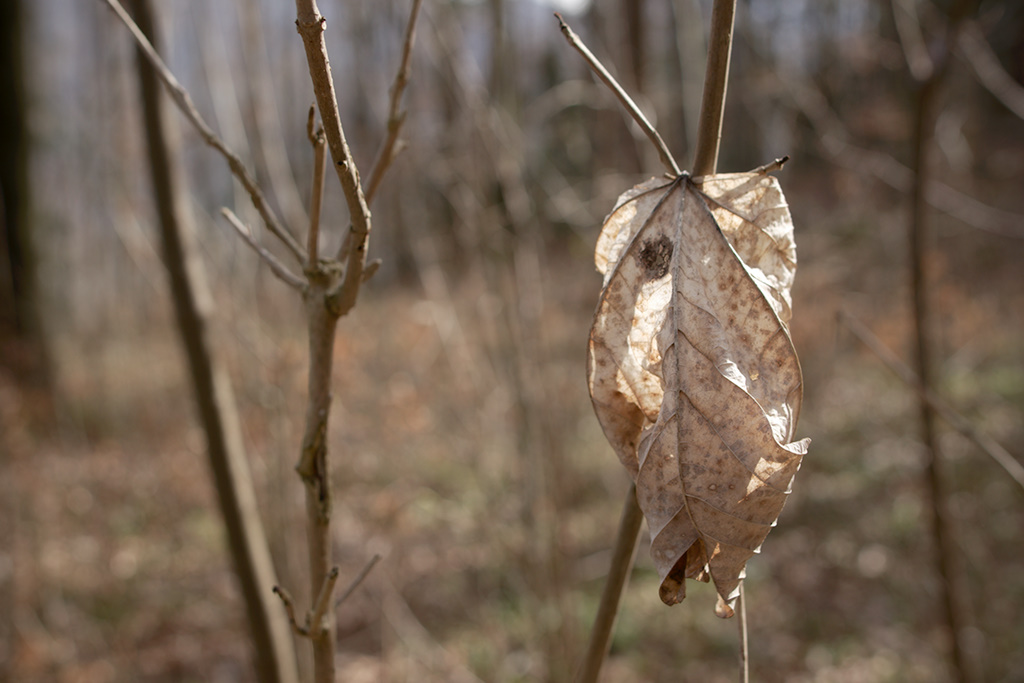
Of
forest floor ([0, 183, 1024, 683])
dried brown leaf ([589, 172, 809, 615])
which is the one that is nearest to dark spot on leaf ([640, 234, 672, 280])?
dried brown leaf ([589, 172, 809, 615])

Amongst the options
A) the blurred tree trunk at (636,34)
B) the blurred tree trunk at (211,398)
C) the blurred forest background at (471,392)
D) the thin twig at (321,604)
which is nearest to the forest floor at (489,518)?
the blurred forest background at (471,392)

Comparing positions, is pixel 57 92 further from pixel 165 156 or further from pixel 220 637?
pixel 165 156

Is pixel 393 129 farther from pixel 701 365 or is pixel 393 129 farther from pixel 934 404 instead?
pixel 934 404

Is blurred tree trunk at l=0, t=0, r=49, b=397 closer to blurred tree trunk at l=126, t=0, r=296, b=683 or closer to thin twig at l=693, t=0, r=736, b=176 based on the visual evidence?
blurred tree trunk at l=126, t=0, r=296, b=683

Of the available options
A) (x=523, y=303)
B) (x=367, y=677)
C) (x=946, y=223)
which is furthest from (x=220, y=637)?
(x=946, y=223)

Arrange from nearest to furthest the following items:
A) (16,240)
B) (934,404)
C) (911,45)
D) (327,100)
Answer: (327,100), (934,404), (911,45), (16,240)

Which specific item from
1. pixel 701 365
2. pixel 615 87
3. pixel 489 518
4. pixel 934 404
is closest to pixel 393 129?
pixel 615 87
